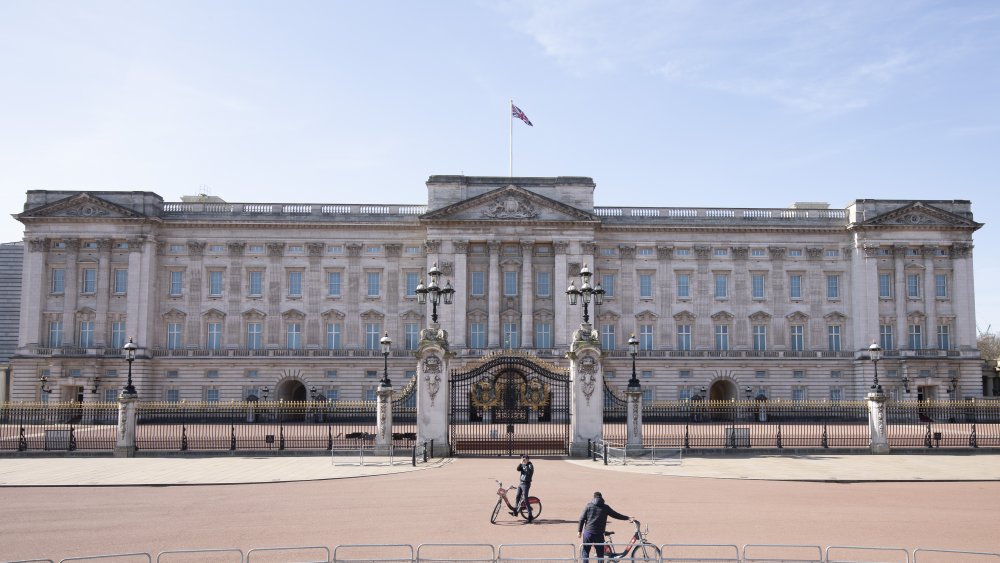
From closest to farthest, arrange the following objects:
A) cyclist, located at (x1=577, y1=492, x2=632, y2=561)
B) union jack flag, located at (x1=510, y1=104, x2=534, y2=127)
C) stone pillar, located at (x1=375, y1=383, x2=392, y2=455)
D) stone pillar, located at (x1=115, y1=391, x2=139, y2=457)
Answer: cyclist, located at (x1=577, y1=492, x2=632, y2=561)
stone pillar, located at (x1=375, y1=383, x2=392, y2=455)
stone pillar, located at (x1=115, y1=391, x2=139, y2=457)
union jack flag, located at (x1=510, y1=104, x2=534, y2=127)

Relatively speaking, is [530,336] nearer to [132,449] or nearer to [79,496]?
[132,449]

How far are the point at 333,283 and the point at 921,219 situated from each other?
149 feet

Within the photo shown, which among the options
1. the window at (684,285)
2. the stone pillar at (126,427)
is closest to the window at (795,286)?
the window at (684,285)

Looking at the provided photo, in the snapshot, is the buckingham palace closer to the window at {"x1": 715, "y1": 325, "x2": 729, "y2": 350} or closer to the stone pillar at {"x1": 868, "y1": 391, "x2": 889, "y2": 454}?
the window at {"x1": 715, "y1": 325, "x2": 729, "y2": 350}

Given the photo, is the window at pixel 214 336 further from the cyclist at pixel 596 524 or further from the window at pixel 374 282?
the cyclist at pixel 596 524

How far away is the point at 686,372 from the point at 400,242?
24.2 metres

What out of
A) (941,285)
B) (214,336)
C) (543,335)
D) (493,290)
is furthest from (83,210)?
(941,285)

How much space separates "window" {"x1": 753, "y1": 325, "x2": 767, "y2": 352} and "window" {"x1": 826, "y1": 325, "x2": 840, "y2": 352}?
4829 mm

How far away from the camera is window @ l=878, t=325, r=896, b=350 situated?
217 ft

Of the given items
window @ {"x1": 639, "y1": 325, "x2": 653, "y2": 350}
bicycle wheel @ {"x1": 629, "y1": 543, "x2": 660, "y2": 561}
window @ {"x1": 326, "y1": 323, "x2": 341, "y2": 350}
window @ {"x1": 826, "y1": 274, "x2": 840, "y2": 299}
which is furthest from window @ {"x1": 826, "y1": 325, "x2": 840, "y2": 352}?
bicycle wheel @ {"x1": 629, "y1": 543, "x2": 660, "y2": 561}

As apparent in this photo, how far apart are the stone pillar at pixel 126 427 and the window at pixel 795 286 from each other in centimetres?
4990

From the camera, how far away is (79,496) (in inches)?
920

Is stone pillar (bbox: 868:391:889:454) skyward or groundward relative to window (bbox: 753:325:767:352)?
groundward

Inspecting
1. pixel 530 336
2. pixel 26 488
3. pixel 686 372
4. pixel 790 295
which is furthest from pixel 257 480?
pixel 790 295
